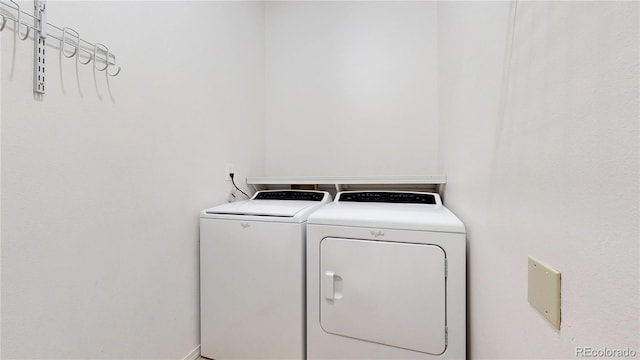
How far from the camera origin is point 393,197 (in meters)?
1.85

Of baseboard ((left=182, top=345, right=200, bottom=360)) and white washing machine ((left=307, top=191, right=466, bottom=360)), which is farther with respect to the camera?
baseboard ((left=182, top=345, right=200, bottom=360))

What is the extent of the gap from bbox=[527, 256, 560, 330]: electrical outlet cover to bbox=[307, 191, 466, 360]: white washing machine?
0.53 meters

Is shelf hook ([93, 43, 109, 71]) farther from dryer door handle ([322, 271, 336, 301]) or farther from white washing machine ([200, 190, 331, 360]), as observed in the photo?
dryer door handle ([322, 271, 336, 301])

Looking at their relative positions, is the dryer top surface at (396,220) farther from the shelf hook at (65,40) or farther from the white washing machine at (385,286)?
the shelf hook at (65,40)

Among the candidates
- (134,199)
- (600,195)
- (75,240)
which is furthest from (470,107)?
(75,240)

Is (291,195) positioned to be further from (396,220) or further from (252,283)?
(396,220)

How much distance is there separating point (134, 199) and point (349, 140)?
1.73m

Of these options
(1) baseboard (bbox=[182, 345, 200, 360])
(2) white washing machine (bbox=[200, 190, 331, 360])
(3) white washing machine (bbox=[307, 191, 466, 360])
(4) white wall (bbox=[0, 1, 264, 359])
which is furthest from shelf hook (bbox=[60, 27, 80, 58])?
(1) baseboard (bbox=[182, 345, 200, 360])

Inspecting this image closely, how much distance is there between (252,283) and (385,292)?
0.73m

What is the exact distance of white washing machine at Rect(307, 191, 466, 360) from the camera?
1140 millimetres

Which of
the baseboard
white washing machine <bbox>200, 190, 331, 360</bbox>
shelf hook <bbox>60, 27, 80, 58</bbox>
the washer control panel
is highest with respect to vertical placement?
shelf hook <bbox>60, 27, 80, 58</bbox>

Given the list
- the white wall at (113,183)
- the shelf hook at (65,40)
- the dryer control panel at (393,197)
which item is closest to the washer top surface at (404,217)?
the dryer control panel at (393,197)

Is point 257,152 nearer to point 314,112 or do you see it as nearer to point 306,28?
point 314,112

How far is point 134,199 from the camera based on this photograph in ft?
3.89
